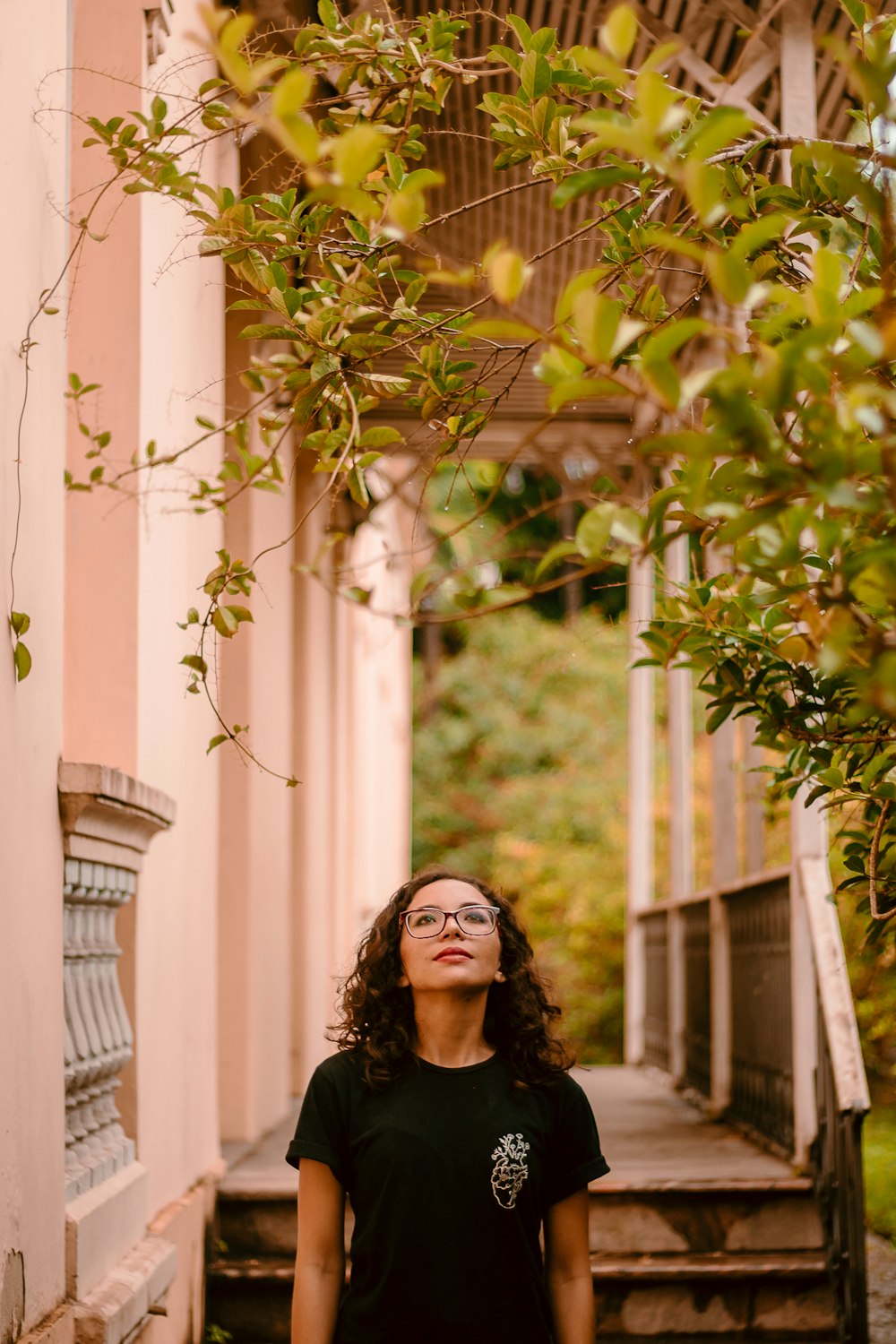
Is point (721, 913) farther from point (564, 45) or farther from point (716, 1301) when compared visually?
point (564, 45)

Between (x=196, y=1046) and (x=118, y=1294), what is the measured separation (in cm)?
192

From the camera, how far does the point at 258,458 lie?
332cm

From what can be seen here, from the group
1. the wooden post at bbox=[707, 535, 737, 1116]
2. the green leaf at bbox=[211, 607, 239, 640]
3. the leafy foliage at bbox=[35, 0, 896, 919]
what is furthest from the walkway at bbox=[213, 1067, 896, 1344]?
the green leaf at bbox=[211, 607, 239, 640]

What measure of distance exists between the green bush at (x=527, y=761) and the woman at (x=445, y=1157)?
56.9ft

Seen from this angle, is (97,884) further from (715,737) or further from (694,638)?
(715,737)

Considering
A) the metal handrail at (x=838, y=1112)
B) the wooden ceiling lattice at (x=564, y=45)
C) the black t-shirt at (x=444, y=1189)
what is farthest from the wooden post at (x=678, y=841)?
the black t-shirt at (x=444, y=1189)

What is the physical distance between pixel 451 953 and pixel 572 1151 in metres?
0.42

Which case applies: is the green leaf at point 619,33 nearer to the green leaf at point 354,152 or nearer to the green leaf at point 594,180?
the green leaf at point 594,180

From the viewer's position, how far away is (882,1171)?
8.68m

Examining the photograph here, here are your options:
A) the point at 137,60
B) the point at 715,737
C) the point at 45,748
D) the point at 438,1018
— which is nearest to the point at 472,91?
the point at 137,60

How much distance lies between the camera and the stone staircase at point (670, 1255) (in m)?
5.09

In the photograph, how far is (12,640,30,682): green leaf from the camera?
9.95 ft

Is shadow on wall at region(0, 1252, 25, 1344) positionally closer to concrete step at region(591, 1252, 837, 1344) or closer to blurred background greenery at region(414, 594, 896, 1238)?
concrete step at region(591, 1252, 837, 1344)

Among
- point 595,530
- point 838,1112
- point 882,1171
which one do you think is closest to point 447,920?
point 595,530
